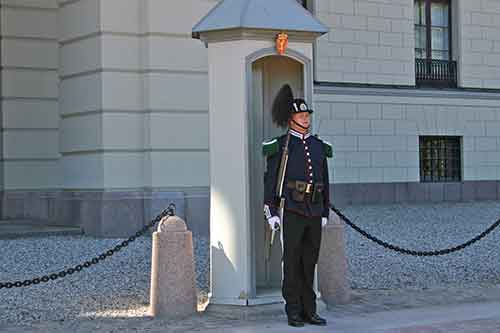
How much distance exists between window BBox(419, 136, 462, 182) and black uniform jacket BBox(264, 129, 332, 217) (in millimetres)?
15396

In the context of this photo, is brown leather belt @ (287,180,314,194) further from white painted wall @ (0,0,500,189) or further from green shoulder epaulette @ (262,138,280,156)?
white painted wall @ (0,0,500,189)

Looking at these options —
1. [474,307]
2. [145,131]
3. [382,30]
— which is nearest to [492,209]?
[382,30]

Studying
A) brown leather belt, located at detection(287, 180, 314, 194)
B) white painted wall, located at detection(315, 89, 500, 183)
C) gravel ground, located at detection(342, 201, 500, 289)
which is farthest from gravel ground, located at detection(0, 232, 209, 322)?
white painted wall, located at detection(315, 89, 500, 183)

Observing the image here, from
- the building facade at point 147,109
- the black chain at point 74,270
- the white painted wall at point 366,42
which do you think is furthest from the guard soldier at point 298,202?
the white painted wall at point 366,42

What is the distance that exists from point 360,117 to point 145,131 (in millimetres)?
8620

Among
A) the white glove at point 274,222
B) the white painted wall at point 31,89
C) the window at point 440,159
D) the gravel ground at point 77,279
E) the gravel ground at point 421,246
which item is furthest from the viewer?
the window at point 440,159

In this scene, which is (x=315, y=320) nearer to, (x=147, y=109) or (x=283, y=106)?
(x=283, y=106)

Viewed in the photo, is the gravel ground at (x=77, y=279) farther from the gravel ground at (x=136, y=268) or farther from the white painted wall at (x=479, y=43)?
the white painted wall at (x=479, y=43)

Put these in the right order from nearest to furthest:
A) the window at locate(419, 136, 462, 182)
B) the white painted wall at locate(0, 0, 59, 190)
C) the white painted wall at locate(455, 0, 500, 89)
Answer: the white painted wall at locate(0, 0, 59, 190), the window at locate(419, 136, 462, 182), the white painted wall at locate(455, 0, 500, 89)

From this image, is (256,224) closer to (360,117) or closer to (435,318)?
(435,318)

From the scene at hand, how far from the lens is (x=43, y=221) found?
670 inches

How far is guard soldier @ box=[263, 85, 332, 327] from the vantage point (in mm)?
8477

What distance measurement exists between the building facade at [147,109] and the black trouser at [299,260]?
6.61m

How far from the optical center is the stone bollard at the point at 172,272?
8719 millimetres
